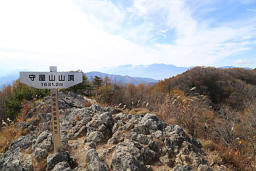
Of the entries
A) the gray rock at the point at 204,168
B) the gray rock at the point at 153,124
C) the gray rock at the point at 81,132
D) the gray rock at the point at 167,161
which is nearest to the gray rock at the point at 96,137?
the gray rock at the point at 81,132

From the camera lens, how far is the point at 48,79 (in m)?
3.66

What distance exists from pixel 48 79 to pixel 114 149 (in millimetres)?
2478

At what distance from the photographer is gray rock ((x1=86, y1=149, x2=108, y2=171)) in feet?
10.6

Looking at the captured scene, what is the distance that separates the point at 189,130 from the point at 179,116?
0.62m

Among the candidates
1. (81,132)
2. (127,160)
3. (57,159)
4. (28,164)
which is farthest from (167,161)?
(28,164)

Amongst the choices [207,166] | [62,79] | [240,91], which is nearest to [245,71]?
[240,91]

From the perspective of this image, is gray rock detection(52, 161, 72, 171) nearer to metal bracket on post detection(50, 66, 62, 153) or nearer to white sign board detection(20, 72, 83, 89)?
metal bracket on post detection(50, 66, 62, 153)

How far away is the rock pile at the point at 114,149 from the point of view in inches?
133

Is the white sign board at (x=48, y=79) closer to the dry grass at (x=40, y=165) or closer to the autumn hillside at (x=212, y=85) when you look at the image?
the dry grass at (x=40, y=165)

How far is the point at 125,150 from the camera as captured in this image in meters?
3.58

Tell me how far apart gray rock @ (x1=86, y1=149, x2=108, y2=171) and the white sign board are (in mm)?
1867

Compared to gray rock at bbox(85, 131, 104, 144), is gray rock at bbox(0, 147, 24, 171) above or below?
below

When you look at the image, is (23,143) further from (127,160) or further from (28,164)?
(127,160)

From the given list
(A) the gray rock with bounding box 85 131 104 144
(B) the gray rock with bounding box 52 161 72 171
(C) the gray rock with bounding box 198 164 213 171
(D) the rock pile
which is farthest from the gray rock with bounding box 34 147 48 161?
(C) the gray rock with bounding box 198 164 213 171
